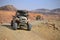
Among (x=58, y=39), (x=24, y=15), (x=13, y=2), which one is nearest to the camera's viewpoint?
(x=58, y=39)

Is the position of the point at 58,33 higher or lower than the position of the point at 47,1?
lower

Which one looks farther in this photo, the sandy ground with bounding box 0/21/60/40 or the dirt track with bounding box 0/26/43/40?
the sandy ground with bounding box 0/21/60/40

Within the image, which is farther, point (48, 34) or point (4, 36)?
point (48, 34)

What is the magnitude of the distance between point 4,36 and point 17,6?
2.22m

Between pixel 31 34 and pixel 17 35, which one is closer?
pixel 17 35

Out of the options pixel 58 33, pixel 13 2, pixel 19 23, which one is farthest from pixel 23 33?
pixel 13 2

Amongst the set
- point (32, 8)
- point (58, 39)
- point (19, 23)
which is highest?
point (32, 8)

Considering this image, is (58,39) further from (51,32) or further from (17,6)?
(17,6)

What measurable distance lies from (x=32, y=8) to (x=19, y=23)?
133 centimetres

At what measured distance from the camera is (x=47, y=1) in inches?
276

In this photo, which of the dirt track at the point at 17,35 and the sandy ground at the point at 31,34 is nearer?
the dirt track at the point at 17,35

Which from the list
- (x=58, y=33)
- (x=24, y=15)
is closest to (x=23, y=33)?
(x=24, y=15)

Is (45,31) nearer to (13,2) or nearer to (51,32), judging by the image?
(51,32)

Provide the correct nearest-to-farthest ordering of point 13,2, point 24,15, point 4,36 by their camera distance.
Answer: point 4,36
point 24,15
point 13,2
